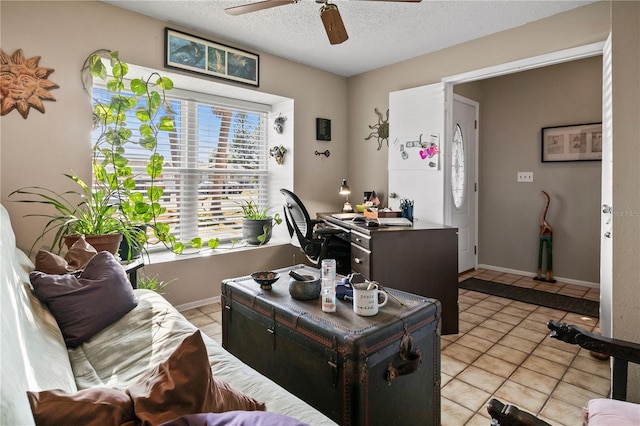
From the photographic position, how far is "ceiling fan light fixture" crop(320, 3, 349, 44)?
198 cm

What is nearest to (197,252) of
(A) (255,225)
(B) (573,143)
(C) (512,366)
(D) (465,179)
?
(A) (255,225)

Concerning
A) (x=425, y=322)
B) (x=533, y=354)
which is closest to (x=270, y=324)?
(x=425, y=322)

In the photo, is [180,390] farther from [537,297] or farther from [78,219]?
[537,297]

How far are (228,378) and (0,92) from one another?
8.09 ft

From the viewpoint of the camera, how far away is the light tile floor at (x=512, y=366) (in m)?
1.89

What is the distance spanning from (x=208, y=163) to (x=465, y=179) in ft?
10.3

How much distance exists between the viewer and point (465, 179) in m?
4.59

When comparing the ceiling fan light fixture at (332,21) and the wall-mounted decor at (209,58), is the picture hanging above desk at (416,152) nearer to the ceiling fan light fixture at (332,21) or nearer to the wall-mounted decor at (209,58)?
the wall-mounted decor at (209,58)

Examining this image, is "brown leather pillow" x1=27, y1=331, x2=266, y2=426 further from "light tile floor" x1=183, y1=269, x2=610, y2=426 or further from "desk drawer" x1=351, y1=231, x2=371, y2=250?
"desk drawer" x1=351, y1=231, x2=371, y2=250

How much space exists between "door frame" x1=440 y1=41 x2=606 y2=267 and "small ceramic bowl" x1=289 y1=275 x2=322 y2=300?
7.95 ft

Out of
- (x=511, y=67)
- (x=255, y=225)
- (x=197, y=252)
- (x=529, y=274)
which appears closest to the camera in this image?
(x=511, y=67)

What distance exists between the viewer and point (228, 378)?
1211mm

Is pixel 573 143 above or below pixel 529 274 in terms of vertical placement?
above

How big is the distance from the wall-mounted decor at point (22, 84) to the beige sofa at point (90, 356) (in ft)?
3.39
